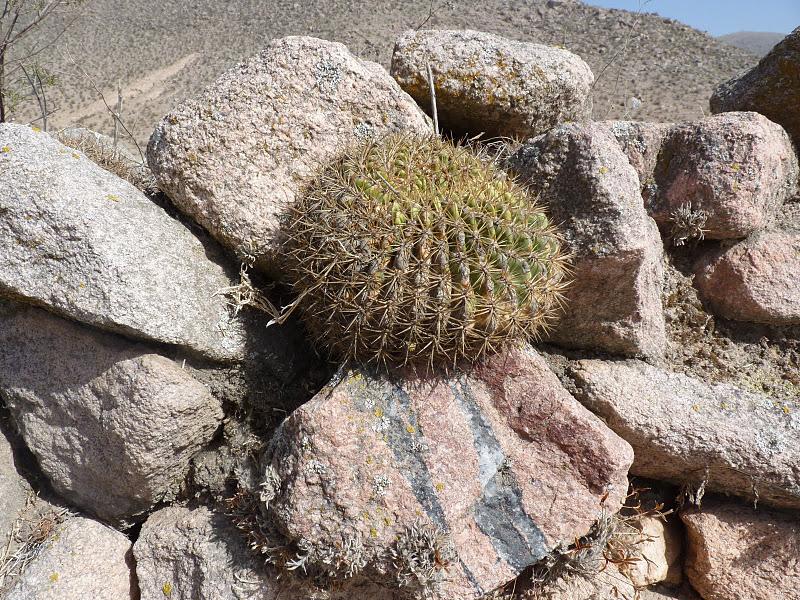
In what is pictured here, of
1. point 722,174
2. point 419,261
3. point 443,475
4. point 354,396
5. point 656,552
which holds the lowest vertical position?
point 656,552

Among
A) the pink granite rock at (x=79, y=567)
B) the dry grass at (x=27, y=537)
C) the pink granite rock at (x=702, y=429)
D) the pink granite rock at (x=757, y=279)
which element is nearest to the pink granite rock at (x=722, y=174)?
the pink granite rock at (x=757, y=279)

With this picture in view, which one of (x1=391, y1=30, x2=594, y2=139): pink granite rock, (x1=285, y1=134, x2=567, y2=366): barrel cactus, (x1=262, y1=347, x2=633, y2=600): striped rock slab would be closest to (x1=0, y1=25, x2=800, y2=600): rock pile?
(x1=262, y1=347, x2=633, y2=600): striped rock slab

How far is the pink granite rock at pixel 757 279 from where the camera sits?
392 cm

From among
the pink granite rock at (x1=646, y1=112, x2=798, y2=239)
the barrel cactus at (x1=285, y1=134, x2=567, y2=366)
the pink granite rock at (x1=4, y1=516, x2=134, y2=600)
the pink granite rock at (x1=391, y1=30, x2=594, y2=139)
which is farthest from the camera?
the pink granite rock at (x1=391, y1=30, x2=594, y2=139)

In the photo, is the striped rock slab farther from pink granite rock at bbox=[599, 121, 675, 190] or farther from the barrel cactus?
pink granite rock at bbox=[599, 121, 675, 190]

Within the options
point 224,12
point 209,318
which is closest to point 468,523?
point 209,318

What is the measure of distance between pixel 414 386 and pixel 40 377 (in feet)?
7.66

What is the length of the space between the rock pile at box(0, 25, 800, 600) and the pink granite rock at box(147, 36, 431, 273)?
0.05 feet

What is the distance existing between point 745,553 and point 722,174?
2529mm

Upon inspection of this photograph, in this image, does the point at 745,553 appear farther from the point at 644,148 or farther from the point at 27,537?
the point at 27,537

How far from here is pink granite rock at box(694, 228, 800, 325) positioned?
3.92 metres

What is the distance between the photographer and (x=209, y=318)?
3.44m

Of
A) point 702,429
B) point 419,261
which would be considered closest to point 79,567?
point 419,261

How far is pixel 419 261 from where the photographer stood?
2748 mm
